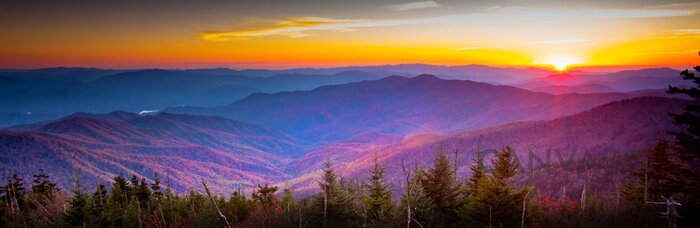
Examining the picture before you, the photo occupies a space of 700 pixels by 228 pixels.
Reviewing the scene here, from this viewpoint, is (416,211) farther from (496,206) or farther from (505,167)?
(505,167)

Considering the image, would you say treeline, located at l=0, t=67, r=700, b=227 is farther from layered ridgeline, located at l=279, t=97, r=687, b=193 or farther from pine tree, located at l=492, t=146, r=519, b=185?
layered ridgeline, located at l=279, t=97, r=687, b=193

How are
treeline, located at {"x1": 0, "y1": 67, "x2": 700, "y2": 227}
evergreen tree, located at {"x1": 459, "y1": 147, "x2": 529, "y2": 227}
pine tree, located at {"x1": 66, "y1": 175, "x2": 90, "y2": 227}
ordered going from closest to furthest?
treeline, located at {"x1": 0, "y1": 67, "x2": 700, "y2": 227} < evergreen tree, located at {"x1": 459, "y1": 147, "x2": 529, "y2": 227} < pine tree, located at {"x1": 66, "y1": 175, "x2": 90, "y2": 227}

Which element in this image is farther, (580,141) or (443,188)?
(580,141)

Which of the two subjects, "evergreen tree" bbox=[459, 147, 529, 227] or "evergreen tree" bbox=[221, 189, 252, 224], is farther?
"evergreen tree" bbox=[221, 189, 252, 224]

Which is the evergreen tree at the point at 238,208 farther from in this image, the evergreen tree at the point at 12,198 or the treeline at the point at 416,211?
the evergreen tree at the point at 12,198

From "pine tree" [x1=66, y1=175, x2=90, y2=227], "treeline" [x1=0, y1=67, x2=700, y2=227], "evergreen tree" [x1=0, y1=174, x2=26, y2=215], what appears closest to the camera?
"treeline" [x1=0, y1=67, x2=700, y2=227]

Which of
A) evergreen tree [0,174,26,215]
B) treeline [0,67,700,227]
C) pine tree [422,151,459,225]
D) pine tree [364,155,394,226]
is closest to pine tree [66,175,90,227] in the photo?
treeline [0,67,700,227]

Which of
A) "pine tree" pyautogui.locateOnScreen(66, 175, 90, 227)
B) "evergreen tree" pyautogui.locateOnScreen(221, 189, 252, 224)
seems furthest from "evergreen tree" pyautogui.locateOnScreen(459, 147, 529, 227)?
"pine tree" pyautogui.locateOnScreen(66, 175, 90, 227)

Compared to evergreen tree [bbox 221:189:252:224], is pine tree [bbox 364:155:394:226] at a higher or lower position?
higher

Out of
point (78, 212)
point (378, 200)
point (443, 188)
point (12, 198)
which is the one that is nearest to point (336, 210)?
point (378, 200)
